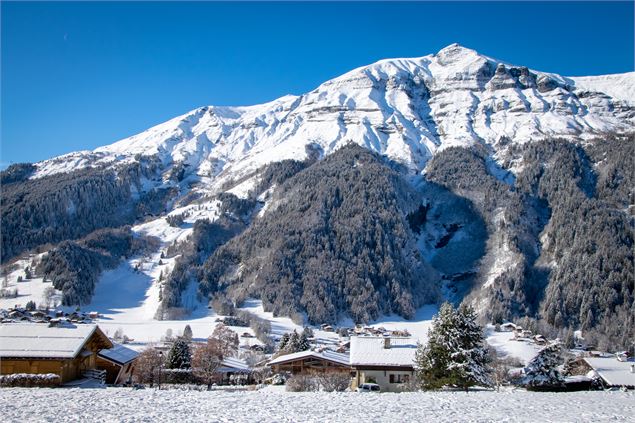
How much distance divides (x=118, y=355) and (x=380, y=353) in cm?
2511

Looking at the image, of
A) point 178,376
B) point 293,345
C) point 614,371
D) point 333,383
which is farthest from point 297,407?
point 293,345

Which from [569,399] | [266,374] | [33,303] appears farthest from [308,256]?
[569,399]

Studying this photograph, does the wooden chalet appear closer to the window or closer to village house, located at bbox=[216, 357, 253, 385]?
village house, located at bbox=[216, 357, 253, 385]

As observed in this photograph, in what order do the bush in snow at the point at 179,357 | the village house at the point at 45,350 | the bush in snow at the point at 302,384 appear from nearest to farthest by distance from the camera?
the village house at the point at 45,350 < the bush in snow at the point at 302,384 < the bush in snow at the point at 179,357

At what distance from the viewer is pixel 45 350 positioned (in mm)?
40312

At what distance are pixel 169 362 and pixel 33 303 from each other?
350 feet

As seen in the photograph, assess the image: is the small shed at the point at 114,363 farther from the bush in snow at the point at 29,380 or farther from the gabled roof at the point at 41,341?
the bush in snow at the point at 29,380

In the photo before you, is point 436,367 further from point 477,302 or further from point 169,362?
point 477,302

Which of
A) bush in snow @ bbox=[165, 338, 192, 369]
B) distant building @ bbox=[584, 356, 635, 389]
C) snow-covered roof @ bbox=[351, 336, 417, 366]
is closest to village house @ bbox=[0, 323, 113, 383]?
bush in snow @ bbox=[165, 338, 192, 369]

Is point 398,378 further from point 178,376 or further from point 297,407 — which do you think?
point 297,407

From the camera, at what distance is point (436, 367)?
42375 millimetres

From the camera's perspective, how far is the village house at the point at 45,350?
39.8 metres

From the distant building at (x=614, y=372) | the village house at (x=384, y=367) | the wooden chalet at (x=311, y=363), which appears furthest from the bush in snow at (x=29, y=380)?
the distant building at (x=614, y=372)

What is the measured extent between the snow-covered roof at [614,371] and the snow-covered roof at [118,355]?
1893 inches
